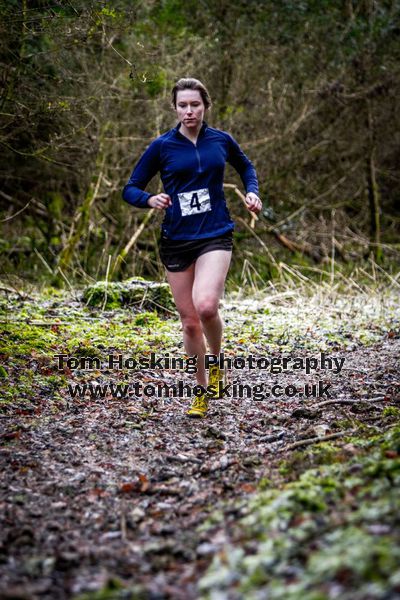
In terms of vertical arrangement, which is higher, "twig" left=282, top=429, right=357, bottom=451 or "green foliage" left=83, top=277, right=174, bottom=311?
"twig" left=282, top=429, right=357, bottom=451

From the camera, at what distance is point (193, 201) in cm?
440

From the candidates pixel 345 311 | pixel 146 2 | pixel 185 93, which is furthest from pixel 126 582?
pixel 146 2

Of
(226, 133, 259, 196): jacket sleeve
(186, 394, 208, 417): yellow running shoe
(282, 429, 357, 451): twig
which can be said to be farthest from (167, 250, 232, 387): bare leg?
(282, 429, 357, 451): twig

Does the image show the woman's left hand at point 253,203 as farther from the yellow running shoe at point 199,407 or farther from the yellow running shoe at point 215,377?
the yellow running shoe at point 199,407

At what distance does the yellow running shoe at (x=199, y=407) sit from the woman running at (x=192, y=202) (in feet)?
1.62

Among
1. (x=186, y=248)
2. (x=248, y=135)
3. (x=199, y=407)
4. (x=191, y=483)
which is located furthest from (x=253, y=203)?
(x=248, y=135)

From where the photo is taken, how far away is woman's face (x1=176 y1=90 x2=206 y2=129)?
4.43m

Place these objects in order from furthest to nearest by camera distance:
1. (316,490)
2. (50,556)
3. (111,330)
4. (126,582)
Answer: (111,330), (316,490), (50,556), (126,582)

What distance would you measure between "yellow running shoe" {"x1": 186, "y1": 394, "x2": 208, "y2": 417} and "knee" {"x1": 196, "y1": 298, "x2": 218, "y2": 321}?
67cm

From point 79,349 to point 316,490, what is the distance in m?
3.79

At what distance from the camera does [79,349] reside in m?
6.21

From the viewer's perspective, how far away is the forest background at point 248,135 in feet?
34.7

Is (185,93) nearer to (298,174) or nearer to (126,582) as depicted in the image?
(126,582)

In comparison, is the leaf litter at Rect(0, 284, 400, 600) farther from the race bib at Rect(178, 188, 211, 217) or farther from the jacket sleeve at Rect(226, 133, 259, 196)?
the jacket sleeve at Rect(226, 133, 259, 196)
